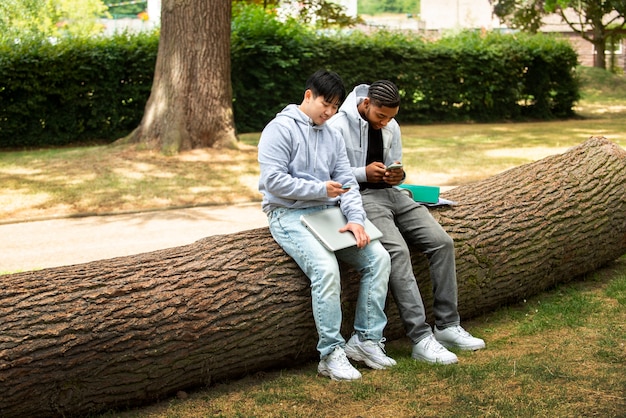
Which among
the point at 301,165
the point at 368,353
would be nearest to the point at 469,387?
the point at 368,353

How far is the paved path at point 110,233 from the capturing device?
25.6 ft

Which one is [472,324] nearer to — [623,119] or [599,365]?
[599,365]

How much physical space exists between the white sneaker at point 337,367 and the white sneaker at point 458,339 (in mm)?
731

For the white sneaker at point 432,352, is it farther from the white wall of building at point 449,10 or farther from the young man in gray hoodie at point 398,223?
the white wall of building at point 449,10

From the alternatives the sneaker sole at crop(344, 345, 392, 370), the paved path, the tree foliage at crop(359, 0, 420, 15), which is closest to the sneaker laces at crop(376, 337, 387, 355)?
the sneaker sole at crop(344, 345, 392, 370)

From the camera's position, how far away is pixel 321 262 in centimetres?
435

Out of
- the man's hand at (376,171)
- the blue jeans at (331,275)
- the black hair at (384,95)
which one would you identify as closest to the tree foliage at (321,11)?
the black hair at (384,95)

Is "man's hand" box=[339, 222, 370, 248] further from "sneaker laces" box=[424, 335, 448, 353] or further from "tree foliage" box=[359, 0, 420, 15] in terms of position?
"tree foliage" box=[359, 0, 420, 15]

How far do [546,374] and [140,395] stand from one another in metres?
2.06

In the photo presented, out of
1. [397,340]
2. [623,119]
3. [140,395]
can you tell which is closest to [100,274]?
[140,395]

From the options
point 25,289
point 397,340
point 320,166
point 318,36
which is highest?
point 318,36

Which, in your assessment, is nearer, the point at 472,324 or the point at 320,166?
the point at 320,166

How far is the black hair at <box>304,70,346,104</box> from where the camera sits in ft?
14.7

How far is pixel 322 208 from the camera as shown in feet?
15.2
